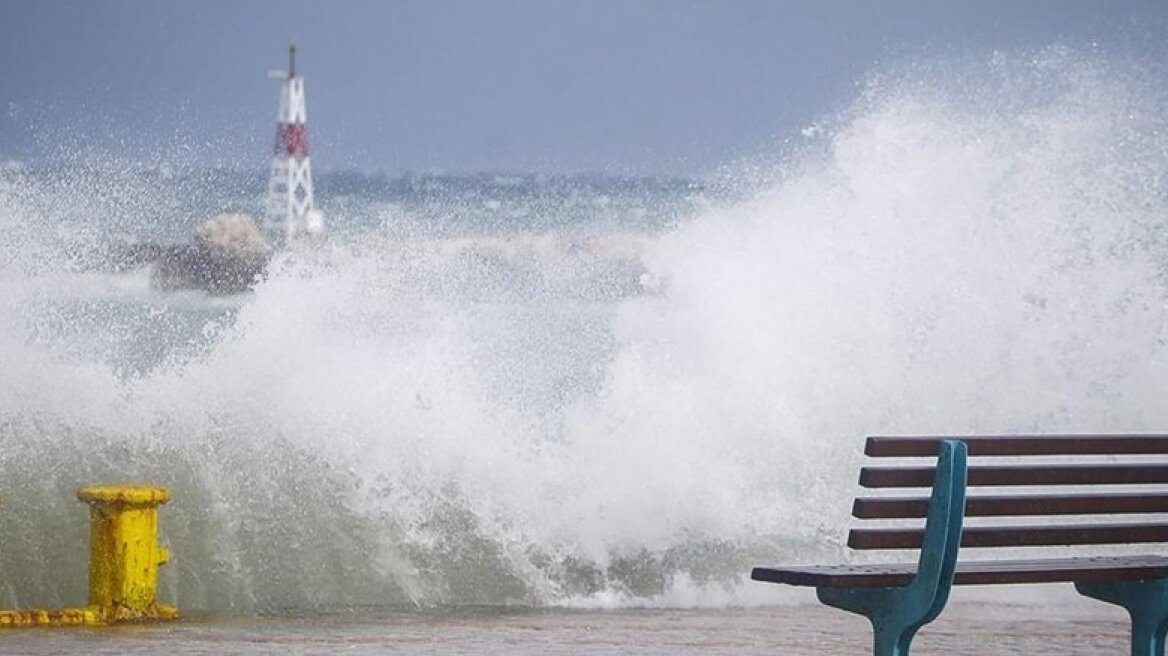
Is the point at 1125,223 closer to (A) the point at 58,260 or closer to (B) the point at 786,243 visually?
(B) the point at 786,243

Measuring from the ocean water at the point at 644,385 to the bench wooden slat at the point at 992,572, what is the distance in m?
2.48

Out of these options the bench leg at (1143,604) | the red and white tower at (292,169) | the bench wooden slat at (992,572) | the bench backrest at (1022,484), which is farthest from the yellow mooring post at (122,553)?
the red and white tower at (292,169)

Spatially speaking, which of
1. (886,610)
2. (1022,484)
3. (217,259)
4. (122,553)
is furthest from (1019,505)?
(217,259)

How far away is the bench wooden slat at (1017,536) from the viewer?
5895 millimetres

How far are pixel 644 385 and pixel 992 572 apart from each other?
255 inches

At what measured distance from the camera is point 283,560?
1013 cm

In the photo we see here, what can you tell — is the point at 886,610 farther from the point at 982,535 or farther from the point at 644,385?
the point at 644,385

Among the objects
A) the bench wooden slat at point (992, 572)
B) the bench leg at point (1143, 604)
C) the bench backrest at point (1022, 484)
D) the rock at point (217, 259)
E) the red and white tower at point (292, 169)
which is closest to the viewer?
the bench wooden slat at point (992, 572)

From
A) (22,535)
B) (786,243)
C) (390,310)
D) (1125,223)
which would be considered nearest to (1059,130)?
(1125,223)

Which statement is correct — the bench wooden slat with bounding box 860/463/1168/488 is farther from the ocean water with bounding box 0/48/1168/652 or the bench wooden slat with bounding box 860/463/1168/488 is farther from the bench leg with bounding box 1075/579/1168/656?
the ocean water with bounding box 0/48/1168/652

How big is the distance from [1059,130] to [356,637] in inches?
335

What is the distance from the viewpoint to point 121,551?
8.45 m

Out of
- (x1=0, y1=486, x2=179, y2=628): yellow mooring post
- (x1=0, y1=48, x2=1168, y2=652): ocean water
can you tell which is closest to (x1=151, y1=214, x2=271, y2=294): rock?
(x1=0, y1=48, x2=1168, y2=652): ocean water

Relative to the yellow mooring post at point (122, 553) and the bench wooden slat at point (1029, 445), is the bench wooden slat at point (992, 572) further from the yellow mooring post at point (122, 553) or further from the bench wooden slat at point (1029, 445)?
the yellow mooring post at point (122, 553)
